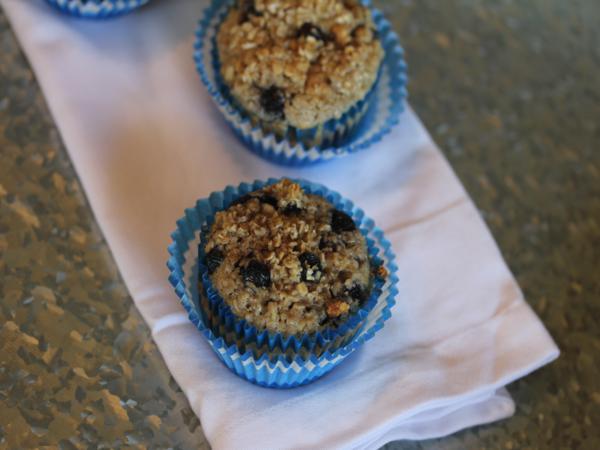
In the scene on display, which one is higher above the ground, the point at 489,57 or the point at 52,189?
the point at 52,189

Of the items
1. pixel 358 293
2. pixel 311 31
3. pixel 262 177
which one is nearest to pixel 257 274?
pixel 358 293

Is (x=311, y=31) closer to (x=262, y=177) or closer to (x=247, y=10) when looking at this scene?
(x=247, y=10)

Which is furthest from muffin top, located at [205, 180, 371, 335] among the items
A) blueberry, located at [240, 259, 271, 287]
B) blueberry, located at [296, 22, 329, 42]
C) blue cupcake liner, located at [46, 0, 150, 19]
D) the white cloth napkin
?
blue cupcake liner, located at [46, 0, 150, 19]

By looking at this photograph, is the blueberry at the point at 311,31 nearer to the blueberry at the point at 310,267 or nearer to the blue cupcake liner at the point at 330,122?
the blue cupcake liner at the point at 330,122

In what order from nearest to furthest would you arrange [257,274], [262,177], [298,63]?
[257,274]
[298,63]
[262,177]

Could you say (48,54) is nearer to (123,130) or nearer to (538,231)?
(123,130)

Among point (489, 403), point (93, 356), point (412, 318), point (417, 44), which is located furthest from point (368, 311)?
point (417, 44)

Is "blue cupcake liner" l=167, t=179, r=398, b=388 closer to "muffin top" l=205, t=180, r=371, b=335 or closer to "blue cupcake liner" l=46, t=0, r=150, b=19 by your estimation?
"muffin top" l=205, t=180, r=371, b=335

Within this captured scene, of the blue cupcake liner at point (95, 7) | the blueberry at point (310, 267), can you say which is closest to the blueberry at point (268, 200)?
the blueberry at point (310, 267)
